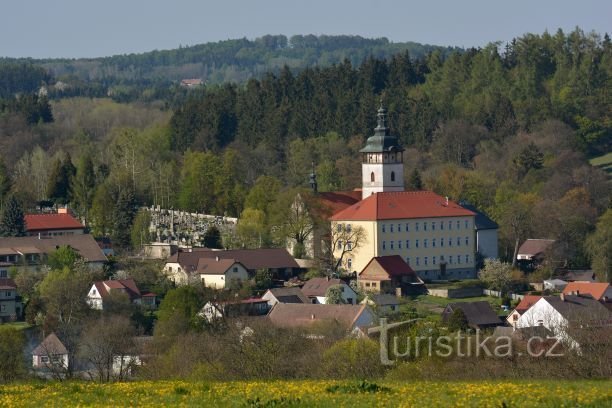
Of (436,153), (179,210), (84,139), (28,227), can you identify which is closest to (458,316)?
(28,227)

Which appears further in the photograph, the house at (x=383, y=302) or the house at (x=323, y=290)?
the house at (x=323, y=290)

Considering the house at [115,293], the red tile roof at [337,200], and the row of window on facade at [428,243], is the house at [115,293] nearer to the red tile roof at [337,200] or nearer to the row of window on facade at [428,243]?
the row of window on facade at [428,243]

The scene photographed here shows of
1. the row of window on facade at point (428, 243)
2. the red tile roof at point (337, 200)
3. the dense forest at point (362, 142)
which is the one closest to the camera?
the row of window on facade at point (428, 243)

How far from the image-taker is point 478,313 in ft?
167

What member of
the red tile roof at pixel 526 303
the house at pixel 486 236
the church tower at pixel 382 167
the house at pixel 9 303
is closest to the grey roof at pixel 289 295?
the red tile roof at pixel 526 303

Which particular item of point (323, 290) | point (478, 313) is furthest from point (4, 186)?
point (478, 313)

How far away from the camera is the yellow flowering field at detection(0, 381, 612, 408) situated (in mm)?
17297

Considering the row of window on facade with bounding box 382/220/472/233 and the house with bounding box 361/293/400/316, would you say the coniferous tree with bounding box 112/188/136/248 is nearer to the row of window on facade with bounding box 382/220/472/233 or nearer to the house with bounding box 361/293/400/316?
the row of window on facade with bounding box 382/220/472/233

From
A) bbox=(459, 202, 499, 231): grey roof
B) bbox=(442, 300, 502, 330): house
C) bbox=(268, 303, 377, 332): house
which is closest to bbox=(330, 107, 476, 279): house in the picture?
bbox=(459, 202, 499, 231): grey roof

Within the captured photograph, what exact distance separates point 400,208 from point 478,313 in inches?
560

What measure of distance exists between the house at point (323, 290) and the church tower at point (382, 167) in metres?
9.69

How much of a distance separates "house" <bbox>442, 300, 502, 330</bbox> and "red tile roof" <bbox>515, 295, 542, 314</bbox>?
100cm

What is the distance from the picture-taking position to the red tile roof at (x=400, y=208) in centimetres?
6362

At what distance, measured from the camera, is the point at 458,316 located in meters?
48.9
